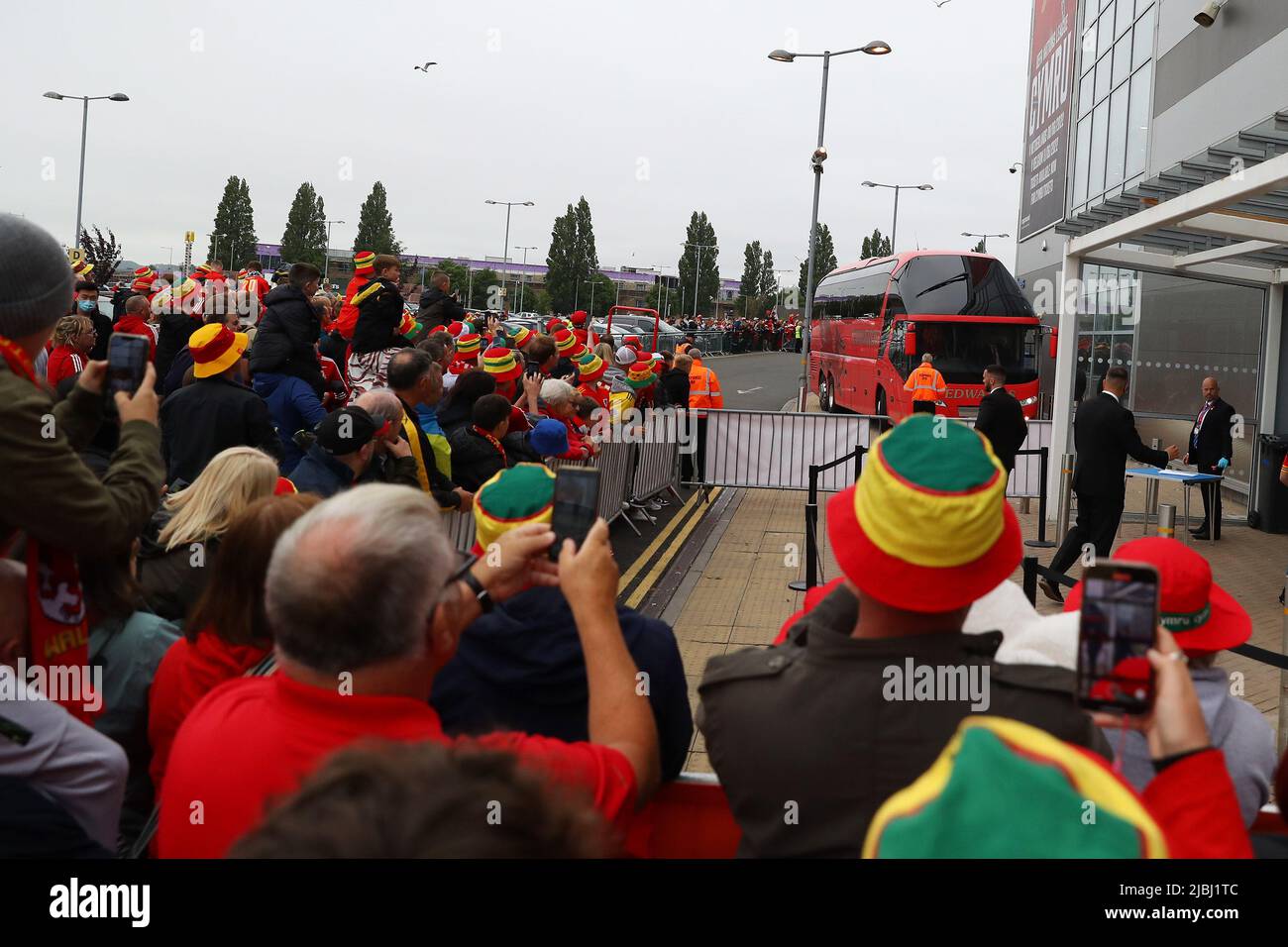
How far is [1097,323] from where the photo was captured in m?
28.0

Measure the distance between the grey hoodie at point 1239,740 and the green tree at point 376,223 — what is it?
82.9m

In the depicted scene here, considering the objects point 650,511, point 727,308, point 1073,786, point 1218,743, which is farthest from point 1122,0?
point 727,308

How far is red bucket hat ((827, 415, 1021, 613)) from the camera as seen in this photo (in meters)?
2.35

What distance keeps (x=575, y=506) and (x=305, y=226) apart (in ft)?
293

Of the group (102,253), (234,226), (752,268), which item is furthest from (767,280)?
(102,253)

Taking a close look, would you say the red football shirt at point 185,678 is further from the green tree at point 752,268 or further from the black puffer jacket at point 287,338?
the green tree at point 752,268

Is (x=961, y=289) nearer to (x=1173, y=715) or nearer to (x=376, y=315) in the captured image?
(x=376, y=315)

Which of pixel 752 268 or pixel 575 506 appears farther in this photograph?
pixel 752 268

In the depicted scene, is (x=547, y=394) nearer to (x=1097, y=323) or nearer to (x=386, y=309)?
(x=386, y=309)

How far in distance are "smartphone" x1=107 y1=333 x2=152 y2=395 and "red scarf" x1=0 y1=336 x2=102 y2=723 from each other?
10.8 inches

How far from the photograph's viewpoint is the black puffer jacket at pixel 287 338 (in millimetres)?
8492

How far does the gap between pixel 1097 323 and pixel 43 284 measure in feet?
92.1

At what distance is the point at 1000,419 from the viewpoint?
45.2 ft

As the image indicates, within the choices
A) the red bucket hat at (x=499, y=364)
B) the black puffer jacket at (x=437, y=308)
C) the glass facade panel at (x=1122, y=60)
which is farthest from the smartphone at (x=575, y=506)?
the glass facade panel at (x=1122, y=60)
